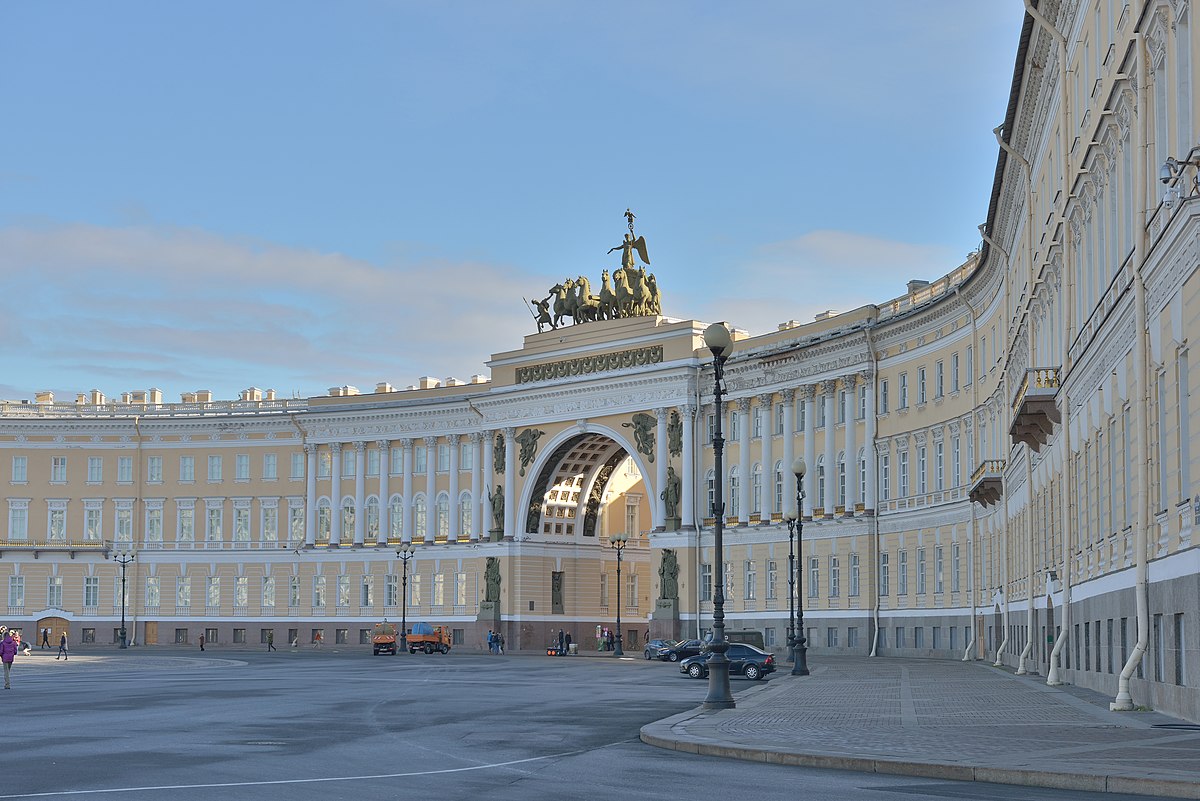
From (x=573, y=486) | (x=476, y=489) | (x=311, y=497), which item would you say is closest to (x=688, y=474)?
(x=573, y=486)

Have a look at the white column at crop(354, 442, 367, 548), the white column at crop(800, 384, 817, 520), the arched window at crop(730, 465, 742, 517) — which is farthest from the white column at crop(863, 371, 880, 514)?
the white column at crop(354, 442, 367, 548)

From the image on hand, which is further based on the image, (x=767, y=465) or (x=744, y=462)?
(x=744, y=462)

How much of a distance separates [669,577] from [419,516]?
77.7 ft

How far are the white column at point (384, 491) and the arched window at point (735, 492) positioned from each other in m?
28.1

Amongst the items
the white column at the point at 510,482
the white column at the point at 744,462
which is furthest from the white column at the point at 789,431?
the white column at the point at 510,482

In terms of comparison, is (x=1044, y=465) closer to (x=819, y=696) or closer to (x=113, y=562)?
(x=819, y=696)

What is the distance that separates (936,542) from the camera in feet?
247

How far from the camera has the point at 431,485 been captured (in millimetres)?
110375

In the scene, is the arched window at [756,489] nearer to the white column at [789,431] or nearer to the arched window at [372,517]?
the white column at [789,431]

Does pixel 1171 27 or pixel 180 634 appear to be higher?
pixel 1171 27

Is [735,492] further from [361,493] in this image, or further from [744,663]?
[744,663]

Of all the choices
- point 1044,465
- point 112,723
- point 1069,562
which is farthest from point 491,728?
point 1044,465

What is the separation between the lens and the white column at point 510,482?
105250 millimetres

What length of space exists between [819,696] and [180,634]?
85.0 m
